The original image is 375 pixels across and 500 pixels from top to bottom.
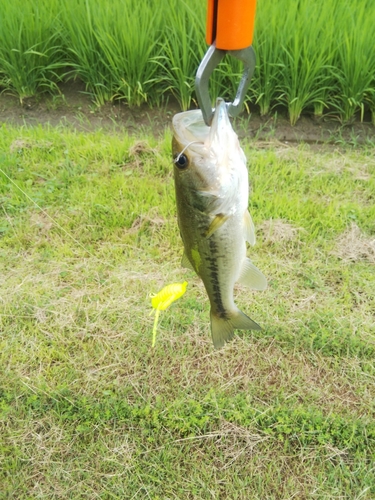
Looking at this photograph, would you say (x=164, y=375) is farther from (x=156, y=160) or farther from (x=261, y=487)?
(x=156, y=160)

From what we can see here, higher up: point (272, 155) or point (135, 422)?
point (272, 155)

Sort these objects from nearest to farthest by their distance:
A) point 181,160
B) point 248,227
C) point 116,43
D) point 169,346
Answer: point 181,160 < point 248,227 < point 169,346 < point 116,43

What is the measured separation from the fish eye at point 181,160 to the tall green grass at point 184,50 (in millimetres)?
2413

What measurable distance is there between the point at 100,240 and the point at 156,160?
72 centimetres

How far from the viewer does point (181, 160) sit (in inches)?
46.1

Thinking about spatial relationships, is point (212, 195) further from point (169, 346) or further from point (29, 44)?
point (29, 44)

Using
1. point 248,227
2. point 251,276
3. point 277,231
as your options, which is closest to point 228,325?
point 251,276

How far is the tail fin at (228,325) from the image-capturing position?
154 centimetres

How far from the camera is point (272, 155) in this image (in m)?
3.18

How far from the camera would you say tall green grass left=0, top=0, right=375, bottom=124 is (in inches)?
130

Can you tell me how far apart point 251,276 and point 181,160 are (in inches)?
19.2

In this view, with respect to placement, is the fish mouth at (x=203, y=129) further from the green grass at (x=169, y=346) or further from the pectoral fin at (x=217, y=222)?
the green grass at (x=169, y=346)

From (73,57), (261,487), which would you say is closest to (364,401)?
(261,487)

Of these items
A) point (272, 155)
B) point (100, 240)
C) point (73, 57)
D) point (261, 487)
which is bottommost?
point (261, 487)
